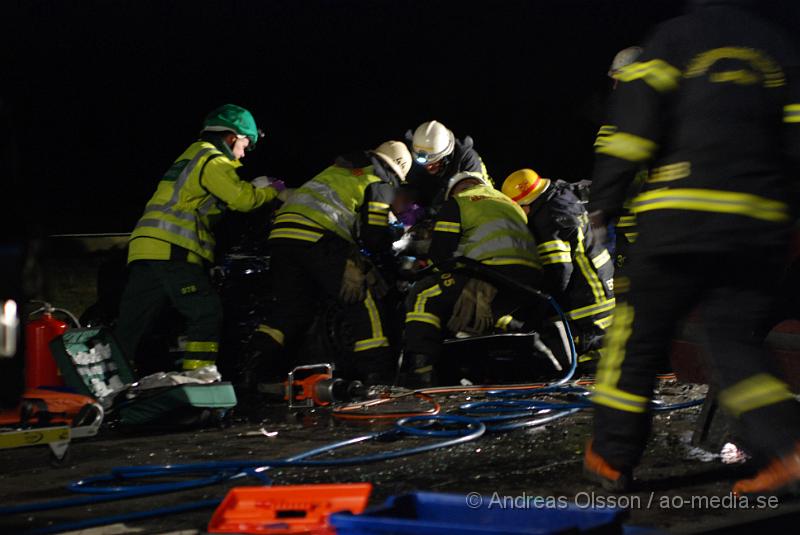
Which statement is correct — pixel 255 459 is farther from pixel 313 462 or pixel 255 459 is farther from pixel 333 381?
pixel 333 381

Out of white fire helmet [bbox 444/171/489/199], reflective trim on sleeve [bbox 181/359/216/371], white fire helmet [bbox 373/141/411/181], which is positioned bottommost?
reflective trim on sleeve [bbox 181/359/216/371]

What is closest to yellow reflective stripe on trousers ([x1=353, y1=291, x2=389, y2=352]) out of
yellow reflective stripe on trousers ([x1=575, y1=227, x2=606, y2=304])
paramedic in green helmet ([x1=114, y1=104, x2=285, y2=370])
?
paramedic in green helmet ([x1=114, y1=104, x2=285, y2=370])

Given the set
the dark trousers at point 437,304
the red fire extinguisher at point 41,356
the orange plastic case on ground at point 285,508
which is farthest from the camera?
the dark trousers at point 437,304

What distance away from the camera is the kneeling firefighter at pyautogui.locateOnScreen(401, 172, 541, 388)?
674 centimetres

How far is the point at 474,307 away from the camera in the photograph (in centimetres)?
679

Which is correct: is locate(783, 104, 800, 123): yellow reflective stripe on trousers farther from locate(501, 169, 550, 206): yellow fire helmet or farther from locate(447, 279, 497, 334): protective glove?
locate(501, 169, 550, 206): yellow fire helmet

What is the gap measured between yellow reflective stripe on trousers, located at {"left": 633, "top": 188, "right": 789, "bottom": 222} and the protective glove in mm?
3567

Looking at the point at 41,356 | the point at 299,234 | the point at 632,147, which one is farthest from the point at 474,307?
the point at 632,147

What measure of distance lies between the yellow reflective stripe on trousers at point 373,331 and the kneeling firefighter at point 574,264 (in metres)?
1.39

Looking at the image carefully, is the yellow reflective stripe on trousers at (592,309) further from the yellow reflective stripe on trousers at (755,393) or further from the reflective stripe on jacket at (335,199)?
the yellow reflective stripe on trousers at (755,393)

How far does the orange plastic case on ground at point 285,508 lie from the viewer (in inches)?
106

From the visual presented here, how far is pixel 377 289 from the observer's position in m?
6.96

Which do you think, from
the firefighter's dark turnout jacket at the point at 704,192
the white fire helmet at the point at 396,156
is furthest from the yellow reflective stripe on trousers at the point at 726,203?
the white fire helmet at the point at 396,156

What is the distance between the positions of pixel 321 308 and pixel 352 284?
0.56 meters
